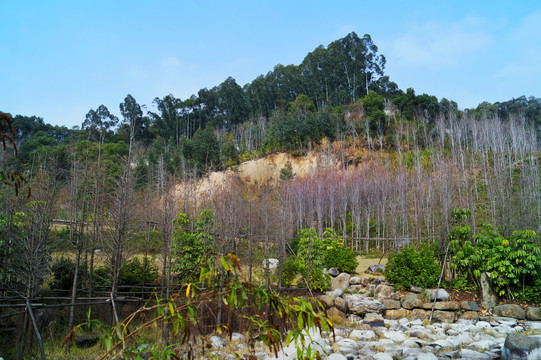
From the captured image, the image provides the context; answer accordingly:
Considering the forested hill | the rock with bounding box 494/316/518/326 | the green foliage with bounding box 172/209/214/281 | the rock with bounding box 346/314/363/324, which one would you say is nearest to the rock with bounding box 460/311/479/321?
the rock with bounding box 494/316/518/326

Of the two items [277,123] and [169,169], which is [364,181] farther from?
[169,169]

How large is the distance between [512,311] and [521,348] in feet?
13.8

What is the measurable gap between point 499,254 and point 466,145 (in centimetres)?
2794

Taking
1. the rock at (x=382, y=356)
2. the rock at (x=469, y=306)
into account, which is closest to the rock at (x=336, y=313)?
the rock at (x=469, y=306)

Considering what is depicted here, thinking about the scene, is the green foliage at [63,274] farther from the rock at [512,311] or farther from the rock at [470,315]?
the rock at [512,311]

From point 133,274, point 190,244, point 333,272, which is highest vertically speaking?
point 190,244

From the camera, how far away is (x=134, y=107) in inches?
2130

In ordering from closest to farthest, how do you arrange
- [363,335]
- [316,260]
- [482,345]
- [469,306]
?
[482,345] < [363,335] < [469,306] < [316,260]

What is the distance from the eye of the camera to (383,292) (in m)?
12.4

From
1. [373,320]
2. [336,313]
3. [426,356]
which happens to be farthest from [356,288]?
[426,356]

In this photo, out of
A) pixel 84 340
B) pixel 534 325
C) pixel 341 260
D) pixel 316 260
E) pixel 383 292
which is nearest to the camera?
pixel 84 340

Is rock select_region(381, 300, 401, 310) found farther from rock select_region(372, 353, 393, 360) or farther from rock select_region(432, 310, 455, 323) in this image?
rock select_region(372, 353, 393, 360)

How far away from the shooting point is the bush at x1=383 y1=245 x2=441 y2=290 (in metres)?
12.3

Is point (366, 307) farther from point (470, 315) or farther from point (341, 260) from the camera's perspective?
point (341, 260)
